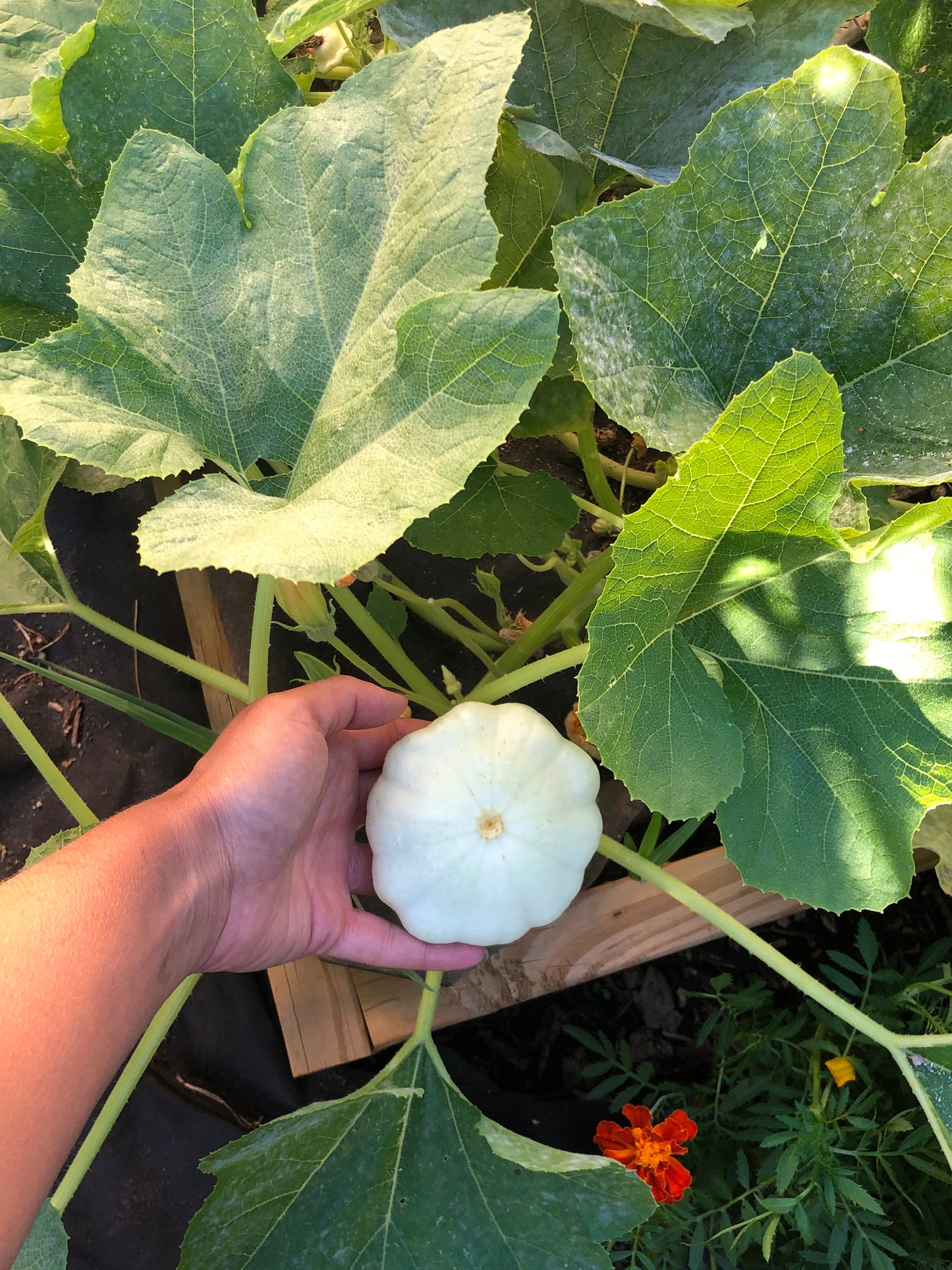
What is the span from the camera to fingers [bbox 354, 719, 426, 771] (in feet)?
3.39

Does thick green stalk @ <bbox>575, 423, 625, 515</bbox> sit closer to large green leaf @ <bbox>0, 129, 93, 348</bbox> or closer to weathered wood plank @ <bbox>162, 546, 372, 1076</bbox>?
large green leaf @ <bbox>0, 129, 93, 348</bbox>

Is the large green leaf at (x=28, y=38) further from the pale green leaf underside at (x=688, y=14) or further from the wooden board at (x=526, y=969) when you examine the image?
the wooden board at (x=526, y=969)

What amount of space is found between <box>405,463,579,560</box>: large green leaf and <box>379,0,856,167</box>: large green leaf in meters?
0.35

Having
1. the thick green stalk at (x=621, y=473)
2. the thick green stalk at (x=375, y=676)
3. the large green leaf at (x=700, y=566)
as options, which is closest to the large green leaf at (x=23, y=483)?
the thick green stalk at (x=375, y=676)

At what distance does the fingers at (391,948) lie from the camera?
1.00 m

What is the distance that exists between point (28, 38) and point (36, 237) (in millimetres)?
266

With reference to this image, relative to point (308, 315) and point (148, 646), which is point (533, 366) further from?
point (148, 646)

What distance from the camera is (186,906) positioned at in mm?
772

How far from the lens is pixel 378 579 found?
1.29m

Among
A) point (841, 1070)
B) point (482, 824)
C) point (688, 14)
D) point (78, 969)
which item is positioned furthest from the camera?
point (841, 1070)

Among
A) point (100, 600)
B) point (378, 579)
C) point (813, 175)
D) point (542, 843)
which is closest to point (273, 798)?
point (542, 843)

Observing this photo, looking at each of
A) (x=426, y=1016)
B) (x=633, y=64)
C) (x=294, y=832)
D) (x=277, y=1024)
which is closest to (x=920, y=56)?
(x=633, y=64)

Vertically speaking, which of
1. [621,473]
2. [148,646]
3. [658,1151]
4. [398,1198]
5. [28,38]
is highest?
[28,38]

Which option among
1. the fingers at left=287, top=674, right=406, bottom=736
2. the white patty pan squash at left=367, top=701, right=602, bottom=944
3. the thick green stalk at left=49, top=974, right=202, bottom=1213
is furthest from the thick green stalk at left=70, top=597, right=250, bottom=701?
the thick green stalk at left=49, top=974, right=202, bottom=1213
